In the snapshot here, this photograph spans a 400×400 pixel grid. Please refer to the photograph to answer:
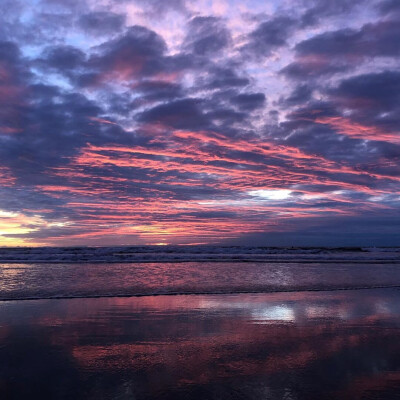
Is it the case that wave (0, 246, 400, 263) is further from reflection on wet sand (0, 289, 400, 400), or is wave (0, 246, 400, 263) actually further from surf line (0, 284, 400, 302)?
reflection on wet sand (0, 289, 400, 400)

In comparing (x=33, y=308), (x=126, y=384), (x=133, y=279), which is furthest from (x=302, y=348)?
(x=133, y=279)

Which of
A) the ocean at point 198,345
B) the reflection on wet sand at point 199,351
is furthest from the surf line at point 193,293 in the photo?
the reflection on wet sand at point 199,351

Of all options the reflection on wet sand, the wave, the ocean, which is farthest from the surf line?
the wave

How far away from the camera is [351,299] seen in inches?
446

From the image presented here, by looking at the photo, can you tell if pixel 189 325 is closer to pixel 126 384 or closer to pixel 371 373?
pixel 126 384

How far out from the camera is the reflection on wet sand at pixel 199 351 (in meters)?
4.41

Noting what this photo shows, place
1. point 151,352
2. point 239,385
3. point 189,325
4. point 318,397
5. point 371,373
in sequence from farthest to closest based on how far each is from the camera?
point 189,325 → point 151,352 → point 371,373 → point 239,385 → point 318,397

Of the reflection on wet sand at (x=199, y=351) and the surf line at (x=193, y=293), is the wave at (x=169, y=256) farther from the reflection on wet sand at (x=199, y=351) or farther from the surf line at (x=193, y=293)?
the reflection on wet sand at (x=199, y=351)

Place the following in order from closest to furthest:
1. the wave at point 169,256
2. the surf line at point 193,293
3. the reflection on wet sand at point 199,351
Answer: the reflection on wet sand at point 199,351
the surf line at point 193,293
the wave at point 169,256

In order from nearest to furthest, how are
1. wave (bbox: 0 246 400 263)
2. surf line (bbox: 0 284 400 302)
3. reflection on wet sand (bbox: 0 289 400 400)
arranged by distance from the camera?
reflection on wet sand (bbox: 0 289 400 400), surf line (bbox: 0 284 400 302), wave (bbox: 0 246 400 263)

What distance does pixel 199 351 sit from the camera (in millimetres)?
5887

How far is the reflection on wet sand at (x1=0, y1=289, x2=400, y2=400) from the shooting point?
441 cm

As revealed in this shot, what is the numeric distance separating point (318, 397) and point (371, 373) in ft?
4.24

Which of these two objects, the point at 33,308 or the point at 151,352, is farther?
the point at 33,308
